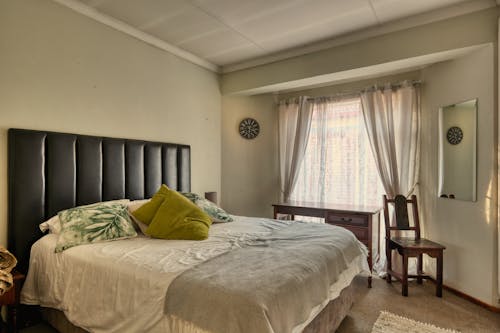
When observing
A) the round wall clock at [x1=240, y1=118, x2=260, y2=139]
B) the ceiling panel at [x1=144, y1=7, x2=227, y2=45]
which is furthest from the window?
the ceiling panel at [x1=144, y1=7, x2=227, y2=45]

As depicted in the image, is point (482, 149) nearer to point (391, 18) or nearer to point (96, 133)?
point (391, 18)

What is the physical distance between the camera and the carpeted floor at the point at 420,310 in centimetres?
231

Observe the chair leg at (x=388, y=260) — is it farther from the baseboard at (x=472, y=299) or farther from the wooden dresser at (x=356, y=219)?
the baseboard at (x=472, y=299)

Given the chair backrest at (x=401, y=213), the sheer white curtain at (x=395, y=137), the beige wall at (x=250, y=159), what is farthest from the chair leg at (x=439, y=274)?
the beige wall at (x=250, y=159)

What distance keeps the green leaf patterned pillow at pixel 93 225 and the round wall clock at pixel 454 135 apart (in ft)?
10.8

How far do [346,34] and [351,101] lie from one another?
103 centimetres

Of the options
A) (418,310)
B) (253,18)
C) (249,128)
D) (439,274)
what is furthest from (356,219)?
(253,18)

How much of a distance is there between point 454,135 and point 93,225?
356 cm

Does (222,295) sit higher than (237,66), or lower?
lower

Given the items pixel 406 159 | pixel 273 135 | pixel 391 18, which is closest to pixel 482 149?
pixel 406 159

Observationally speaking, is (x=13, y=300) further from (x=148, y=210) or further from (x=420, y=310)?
(x=420, y=310)

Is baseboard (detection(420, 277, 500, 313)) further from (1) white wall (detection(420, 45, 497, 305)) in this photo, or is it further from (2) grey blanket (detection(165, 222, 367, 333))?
(2) grey blanket (detection(165, 222, 367, 333))

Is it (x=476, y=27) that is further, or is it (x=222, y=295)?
(x=476, y=27)

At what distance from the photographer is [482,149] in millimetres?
2654
